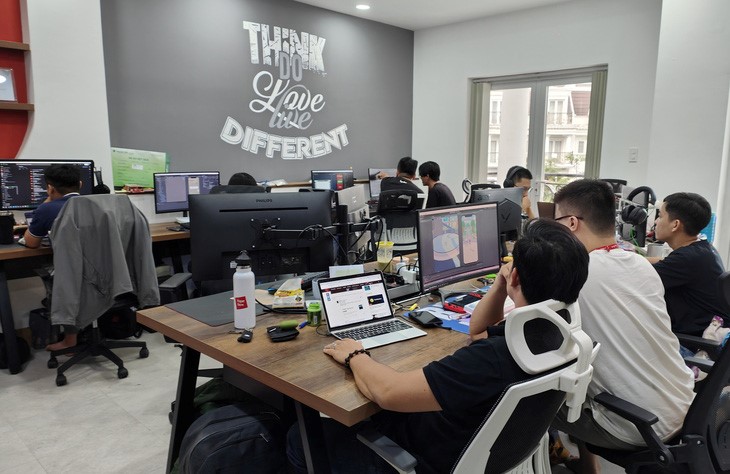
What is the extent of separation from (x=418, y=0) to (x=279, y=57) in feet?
5.85

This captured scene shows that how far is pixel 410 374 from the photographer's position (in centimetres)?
133

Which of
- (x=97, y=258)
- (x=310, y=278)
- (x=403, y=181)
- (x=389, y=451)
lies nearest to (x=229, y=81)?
(x=403, y=181)

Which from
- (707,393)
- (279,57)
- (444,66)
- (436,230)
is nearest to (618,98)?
(444,66)

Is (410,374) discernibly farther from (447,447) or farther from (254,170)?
(254,170)

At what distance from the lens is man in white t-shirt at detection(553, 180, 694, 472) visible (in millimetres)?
1608

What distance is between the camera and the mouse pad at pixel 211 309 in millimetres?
1992

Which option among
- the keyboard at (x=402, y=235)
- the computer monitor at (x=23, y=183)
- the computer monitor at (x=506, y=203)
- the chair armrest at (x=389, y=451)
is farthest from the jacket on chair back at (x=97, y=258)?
the chair armrest at (x=389, y=451)

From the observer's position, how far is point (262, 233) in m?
2.19

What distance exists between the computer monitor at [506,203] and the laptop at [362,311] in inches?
53.8

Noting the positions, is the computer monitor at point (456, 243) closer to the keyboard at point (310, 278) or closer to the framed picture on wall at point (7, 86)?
the keyboard at point (310, 278)

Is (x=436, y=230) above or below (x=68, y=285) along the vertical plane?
above

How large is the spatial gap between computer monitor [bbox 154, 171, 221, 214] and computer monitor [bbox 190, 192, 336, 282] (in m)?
2.74

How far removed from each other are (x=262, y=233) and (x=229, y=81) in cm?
402

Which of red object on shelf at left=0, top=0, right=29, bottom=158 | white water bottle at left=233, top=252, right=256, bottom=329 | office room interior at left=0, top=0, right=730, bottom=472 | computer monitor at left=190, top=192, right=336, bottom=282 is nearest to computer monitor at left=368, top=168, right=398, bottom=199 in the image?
office room interior at left=0, top=0, right=730, bottom=472
